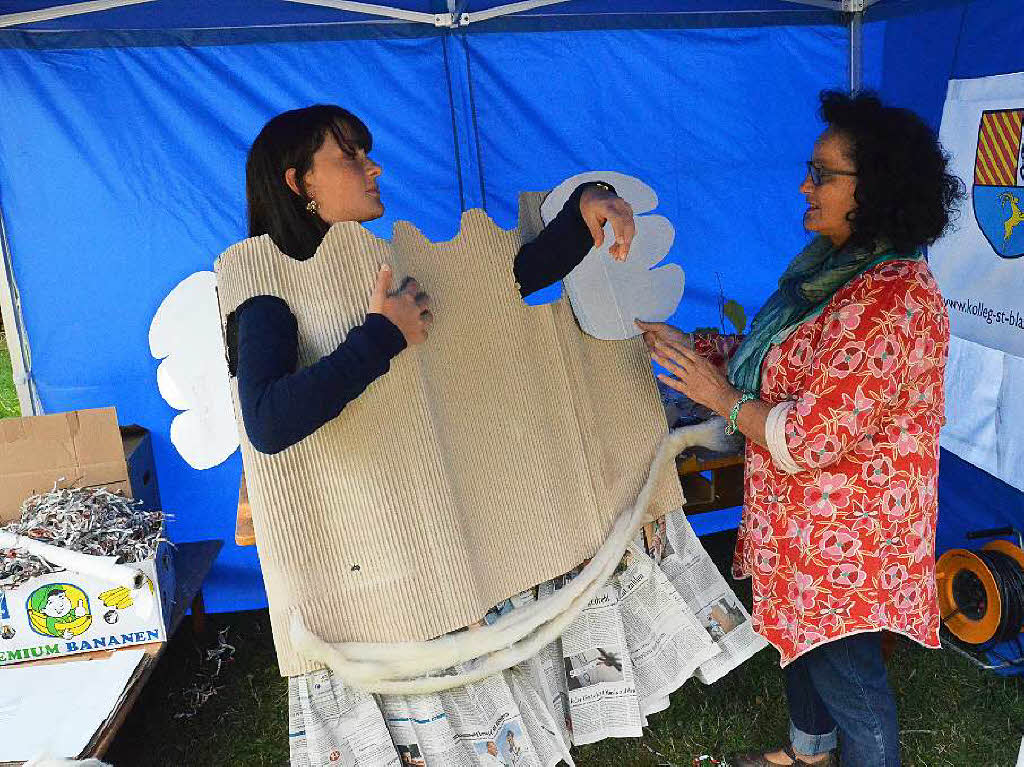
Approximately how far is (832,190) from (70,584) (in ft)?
6.93

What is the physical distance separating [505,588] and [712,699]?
1292 mm

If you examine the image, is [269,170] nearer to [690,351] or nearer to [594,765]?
[690,351]

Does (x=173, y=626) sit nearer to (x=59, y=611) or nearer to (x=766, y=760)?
(x=59, y=611)

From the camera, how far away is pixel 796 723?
222 cm

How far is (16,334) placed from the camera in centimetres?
297

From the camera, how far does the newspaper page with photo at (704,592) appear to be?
2057 mm

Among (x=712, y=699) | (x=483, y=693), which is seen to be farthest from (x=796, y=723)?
(x=483, y=693)

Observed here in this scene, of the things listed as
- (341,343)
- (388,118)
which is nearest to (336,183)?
(341,343)

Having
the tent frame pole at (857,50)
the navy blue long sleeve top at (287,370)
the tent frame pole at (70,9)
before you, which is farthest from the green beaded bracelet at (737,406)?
the tent frame pole at (70,9)

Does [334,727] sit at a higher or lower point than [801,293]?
lower

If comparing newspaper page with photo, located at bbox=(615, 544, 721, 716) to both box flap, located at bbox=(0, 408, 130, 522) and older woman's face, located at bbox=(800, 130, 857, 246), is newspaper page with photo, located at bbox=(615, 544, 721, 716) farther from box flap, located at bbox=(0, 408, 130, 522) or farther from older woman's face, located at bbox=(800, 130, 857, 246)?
box flap, located at bbox=(0, 408, 130, 522)

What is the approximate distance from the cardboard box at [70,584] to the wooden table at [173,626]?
3cm

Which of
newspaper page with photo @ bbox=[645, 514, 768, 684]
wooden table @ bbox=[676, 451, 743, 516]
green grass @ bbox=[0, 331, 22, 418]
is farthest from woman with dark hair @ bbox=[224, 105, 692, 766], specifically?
green grass @ bbox=[0, 331, 22, 418]

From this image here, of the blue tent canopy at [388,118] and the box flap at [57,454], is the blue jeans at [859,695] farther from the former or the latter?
the box flap at [57,454]
